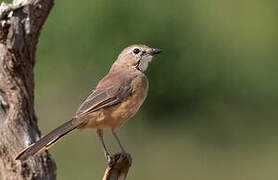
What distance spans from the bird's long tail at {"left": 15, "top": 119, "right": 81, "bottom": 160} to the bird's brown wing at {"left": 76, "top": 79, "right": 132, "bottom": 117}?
231mm

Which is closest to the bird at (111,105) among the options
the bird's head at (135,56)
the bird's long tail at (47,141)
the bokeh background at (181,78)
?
the bird's long tail at (47,141)

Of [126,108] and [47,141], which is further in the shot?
[126,108]

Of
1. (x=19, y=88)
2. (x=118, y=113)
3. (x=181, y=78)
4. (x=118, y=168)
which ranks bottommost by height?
(x=118, y=168)

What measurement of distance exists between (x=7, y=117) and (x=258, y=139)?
32.4 feet

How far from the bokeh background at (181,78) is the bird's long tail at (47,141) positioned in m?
7.57

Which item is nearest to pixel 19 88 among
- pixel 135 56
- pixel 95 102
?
pixel 95 102

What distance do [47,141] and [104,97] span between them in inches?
38.4

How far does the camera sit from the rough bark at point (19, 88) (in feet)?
20.0

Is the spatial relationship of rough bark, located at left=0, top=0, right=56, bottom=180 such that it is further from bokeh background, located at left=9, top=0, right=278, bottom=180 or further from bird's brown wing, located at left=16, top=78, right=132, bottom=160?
bokeh background, located at left=9, top=0, right=278, bottom=180

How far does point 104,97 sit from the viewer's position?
6.34 m

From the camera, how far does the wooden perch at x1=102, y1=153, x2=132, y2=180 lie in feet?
18.8

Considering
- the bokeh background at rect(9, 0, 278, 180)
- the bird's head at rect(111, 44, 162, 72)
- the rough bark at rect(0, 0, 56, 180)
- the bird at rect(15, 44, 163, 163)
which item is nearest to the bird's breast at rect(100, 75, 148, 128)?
the bird at rect(15, 44, 163, 163)

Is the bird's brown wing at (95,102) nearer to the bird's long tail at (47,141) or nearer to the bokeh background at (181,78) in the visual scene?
the bird's long tail at (47,141)

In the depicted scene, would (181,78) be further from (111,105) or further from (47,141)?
(47,141)
